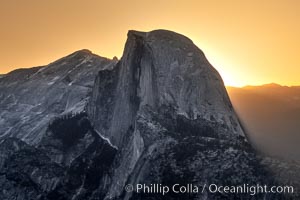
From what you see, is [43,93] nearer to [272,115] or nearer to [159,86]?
[159,86]

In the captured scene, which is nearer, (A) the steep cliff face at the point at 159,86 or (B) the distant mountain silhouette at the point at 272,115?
(A) the steep cliff face at the point at 159,86

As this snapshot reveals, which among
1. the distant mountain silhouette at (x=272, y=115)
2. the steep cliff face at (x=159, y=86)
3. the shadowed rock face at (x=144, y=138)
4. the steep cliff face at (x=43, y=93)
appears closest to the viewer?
the shadowed rock face at (x=144, y=138)

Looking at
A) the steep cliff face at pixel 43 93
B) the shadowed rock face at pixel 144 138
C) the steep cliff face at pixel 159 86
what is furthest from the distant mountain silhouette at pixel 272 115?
the steep cliff face at pixel 43 93

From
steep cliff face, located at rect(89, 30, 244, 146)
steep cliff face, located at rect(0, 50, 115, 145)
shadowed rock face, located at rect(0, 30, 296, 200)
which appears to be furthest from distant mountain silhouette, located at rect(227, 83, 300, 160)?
steep cliff face, located at rect(0, 50, 115, 145)

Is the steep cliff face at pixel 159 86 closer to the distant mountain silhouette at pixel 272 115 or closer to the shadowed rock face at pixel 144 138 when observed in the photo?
the shadowed rock face at pixel 144 138

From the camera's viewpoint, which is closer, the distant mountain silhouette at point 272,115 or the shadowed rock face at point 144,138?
the shadowed rock face at point 144,138

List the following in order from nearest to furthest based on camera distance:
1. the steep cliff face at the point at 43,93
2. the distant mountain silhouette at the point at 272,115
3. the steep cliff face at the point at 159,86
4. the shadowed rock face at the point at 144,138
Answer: the shadowed rock face at the point at 144,138 < the steep cliff face at the point at 159,86 < the distant mountain silhouette at the point at 272,115 < the steep cliff face at the point at 43,93

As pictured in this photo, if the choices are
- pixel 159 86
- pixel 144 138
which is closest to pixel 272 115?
pixel 159 86

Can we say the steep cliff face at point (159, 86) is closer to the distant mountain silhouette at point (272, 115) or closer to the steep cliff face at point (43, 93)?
the steep cliff face at point (43, 93)
